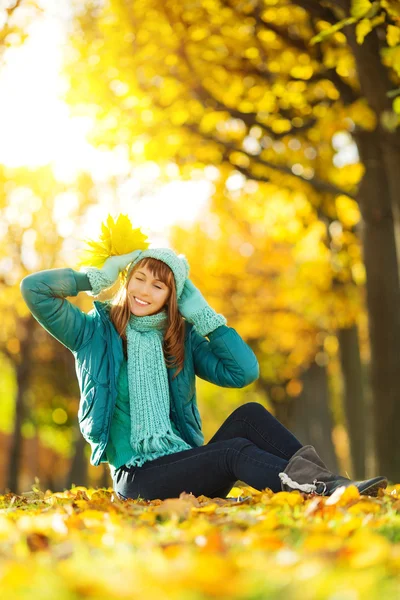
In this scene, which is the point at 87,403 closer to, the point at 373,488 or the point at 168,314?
the point at 168,314

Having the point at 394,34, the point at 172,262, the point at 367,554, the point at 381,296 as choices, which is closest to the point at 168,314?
the point at 172,262

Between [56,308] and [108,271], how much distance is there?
1.44 feet

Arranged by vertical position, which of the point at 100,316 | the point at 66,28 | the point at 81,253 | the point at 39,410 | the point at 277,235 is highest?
the point at 66,28

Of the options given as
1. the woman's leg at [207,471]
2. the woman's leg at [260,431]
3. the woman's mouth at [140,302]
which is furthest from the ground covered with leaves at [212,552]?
the woman's mouth at [140,302]

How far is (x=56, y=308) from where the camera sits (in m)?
4.31

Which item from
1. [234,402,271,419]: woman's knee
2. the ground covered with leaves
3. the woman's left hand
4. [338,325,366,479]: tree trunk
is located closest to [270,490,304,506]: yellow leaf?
the ground covered with leaves

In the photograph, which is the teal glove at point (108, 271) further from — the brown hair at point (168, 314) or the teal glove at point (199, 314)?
the teal glove at point (199, 314)

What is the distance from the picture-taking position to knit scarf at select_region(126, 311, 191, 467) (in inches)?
166

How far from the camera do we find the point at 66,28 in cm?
924

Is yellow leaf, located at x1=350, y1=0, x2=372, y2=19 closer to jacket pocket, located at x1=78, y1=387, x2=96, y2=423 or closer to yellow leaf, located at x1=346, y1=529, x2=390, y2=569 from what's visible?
jacket pocket, located at x1=78, y1=387, x2=96, y2=423

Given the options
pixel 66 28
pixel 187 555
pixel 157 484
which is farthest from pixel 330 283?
pixel 187 555

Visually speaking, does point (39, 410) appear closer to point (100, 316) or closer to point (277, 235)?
point (277, 235)

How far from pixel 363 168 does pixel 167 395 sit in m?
4.90

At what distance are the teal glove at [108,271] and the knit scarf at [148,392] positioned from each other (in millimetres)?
258
